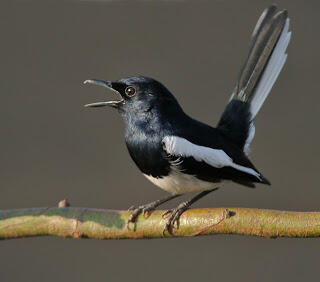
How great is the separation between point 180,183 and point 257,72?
70cm

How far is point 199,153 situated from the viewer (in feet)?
5.93

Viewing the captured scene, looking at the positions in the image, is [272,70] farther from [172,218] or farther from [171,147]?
[172,218]

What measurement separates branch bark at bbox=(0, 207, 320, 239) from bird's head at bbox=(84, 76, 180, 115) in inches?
15.1

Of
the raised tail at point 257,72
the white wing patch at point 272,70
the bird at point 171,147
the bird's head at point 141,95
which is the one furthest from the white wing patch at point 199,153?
the white wing patch at point 272,70

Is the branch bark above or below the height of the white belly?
below

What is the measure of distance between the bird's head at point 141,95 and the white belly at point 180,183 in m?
0.23

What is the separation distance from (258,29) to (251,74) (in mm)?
184

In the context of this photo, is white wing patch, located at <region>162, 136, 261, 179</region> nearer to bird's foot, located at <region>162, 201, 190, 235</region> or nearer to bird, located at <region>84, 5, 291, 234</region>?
bird, located at <region>84, 5, 291, 234</region>

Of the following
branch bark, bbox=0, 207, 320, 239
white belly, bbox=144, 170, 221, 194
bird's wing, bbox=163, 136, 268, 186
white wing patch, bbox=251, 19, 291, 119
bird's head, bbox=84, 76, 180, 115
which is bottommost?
branch bark, bbox=0, 207, 320, 239

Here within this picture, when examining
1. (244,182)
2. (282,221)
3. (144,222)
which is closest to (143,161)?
(144,222)

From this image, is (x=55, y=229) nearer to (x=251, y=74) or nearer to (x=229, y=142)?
(x=229, y=142)

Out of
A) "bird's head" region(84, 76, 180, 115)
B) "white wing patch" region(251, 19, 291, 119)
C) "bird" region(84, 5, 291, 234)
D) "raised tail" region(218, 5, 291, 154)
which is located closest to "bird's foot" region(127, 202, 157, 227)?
"bird" region(84, 5, 291, 234)

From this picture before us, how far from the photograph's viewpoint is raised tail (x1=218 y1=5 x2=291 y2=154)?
2.17 metres

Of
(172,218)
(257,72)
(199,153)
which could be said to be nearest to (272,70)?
(257,72)
